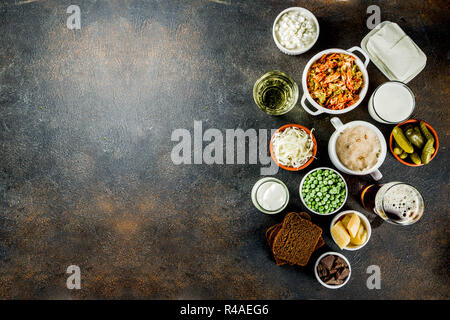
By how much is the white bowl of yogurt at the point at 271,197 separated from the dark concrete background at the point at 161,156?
12cm

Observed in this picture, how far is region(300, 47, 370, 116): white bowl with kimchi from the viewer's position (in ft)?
7.17

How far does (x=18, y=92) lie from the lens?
2539mm

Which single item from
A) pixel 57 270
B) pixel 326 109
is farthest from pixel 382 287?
pixel 57 270

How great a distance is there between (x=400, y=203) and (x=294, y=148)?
0.79 meters

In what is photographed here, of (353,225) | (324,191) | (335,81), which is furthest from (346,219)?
(335,81)

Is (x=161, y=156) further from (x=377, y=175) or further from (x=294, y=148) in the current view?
(x=377, y=175)

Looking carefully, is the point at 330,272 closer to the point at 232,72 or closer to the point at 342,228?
the point at 342,228

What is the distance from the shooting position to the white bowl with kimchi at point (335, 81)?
2.19 m

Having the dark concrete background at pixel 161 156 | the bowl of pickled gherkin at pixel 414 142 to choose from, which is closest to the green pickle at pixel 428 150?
the bowl of pickled gherkin at pixel 414 142

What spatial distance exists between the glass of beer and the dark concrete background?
0.25 meters

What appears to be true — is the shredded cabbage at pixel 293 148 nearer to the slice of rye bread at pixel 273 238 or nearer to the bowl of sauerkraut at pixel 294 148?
the bowl of sauerkraut at pixel 294 148

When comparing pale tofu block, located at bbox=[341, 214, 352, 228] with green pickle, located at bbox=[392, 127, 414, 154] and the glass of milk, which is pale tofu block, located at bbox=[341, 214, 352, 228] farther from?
the glass of milk

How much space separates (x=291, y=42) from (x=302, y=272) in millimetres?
1682

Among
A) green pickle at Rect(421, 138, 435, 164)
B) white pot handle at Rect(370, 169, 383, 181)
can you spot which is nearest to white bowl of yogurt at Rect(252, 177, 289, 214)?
white pot handle at Rect(370, 169, 383, 181)
